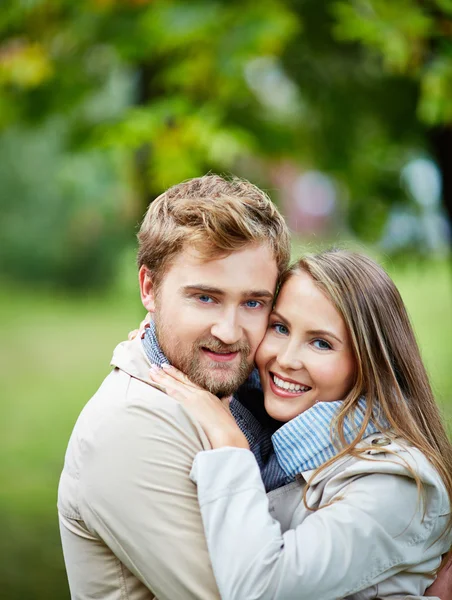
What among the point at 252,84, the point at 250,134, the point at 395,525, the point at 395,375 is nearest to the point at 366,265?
the point at 395,375

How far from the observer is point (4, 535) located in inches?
276

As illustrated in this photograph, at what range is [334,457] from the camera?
259 cm

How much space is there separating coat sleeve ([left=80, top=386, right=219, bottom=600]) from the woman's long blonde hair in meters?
0.56

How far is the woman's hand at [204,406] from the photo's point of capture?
2.50 metres

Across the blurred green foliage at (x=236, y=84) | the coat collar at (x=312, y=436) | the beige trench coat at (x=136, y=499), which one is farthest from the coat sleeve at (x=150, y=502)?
the blurred green foliage at (x=236, y=84)

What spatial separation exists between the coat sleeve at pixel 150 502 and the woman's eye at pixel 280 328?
1.89 ft

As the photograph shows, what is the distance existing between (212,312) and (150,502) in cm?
65

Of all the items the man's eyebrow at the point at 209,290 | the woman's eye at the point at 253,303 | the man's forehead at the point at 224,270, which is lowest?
the woman's eye at the point at 253,303

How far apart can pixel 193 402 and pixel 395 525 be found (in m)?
0.69

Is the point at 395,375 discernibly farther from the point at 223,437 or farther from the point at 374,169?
the point at 374,169

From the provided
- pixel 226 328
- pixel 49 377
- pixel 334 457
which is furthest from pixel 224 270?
pixel 49 377

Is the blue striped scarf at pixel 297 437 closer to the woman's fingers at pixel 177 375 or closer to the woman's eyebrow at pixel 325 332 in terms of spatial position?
the woman's fingers at pixel 177 375

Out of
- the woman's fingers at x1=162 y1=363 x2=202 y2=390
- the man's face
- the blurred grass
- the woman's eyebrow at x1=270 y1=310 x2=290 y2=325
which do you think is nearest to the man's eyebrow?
the man's face

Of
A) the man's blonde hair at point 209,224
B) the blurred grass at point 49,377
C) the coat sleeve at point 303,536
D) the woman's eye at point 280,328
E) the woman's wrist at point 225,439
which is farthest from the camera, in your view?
the blurred grass at point 49,377
